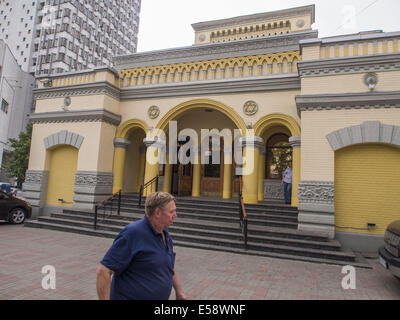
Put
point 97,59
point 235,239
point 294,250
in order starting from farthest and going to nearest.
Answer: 1. point 97,59
2. point 235,239
3. point 294,250

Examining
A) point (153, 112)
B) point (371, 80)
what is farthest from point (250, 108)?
point (153, 112)

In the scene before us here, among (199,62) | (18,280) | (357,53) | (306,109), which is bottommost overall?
(18,280)

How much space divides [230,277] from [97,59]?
155 ft

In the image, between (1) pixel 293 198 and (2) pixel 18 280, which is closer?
(2) pixel 18 280

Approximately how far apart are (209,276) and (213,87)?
23.5 ft

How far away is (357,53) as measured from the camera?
762cm

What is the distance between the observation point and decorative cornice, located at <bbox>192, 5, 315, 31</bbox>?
14.4 meters

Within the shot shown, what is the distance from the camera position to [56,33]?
38406 mm

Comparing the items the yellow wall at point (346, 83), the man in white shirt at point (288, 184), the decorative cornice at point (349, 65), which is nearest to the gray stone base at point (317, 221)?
the man in white shirt at point (288, 184)

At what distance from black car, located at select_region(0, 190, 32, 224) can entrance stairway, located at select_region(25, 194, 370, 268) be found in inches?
39.1

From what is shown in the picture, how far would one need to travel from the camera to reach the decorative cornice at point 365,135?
691cm
